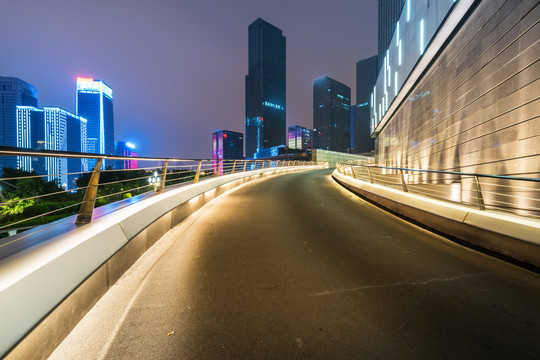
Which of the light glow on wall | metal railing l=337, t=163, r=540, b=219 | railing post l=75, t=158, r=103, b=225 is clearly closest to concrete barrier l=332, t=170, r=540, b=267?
metal railing l=337, t=163, r=540, b=219

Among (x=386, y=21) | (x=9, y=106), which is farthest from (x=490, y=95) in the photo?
(x=9, y=106)

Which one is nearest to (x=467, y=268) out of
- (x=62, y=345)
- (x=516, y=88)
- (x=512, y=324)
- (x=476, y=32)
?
(x=512, y=324)

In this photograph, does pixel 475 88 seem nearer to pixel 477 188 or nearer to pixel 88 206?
pixel 477 188

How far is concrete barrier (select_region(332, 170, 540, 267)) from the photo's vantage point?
13.0ft

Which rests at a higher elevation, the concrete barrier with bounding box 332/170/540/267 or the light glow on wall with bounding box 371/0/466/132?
the light glow on wall with bounding box 371/0/466/132

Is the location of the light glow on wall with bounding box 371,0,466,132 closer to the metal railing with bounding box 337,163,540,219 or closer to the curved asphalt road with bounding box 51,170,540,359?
the metal railing with bounding box 337,163,540,219

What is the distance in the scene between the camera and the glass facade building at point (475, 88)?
8508mm

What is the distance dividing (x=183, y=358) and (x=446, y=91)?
19.0 metres

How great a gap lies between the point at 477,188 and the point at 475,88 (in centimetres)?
984

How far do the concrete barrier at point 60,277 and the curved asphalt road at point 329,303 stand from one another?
45 cm

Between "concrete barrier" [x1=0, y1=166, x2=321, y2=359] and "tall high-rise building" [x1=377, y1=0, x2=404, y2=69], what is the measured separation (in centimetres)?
8887

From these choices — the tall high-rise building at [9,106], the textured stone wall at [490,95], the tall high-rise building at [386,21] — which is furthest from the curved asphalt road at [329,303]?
the tall high-rise building at [9,106]

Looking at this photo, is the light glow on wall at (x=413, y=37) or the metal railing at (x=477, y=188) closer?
the metal railing at (x=477, y=188)

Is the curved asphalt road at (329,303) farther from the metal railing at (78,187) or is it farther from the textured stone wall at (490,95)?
the textured stone wall at (490,95)
